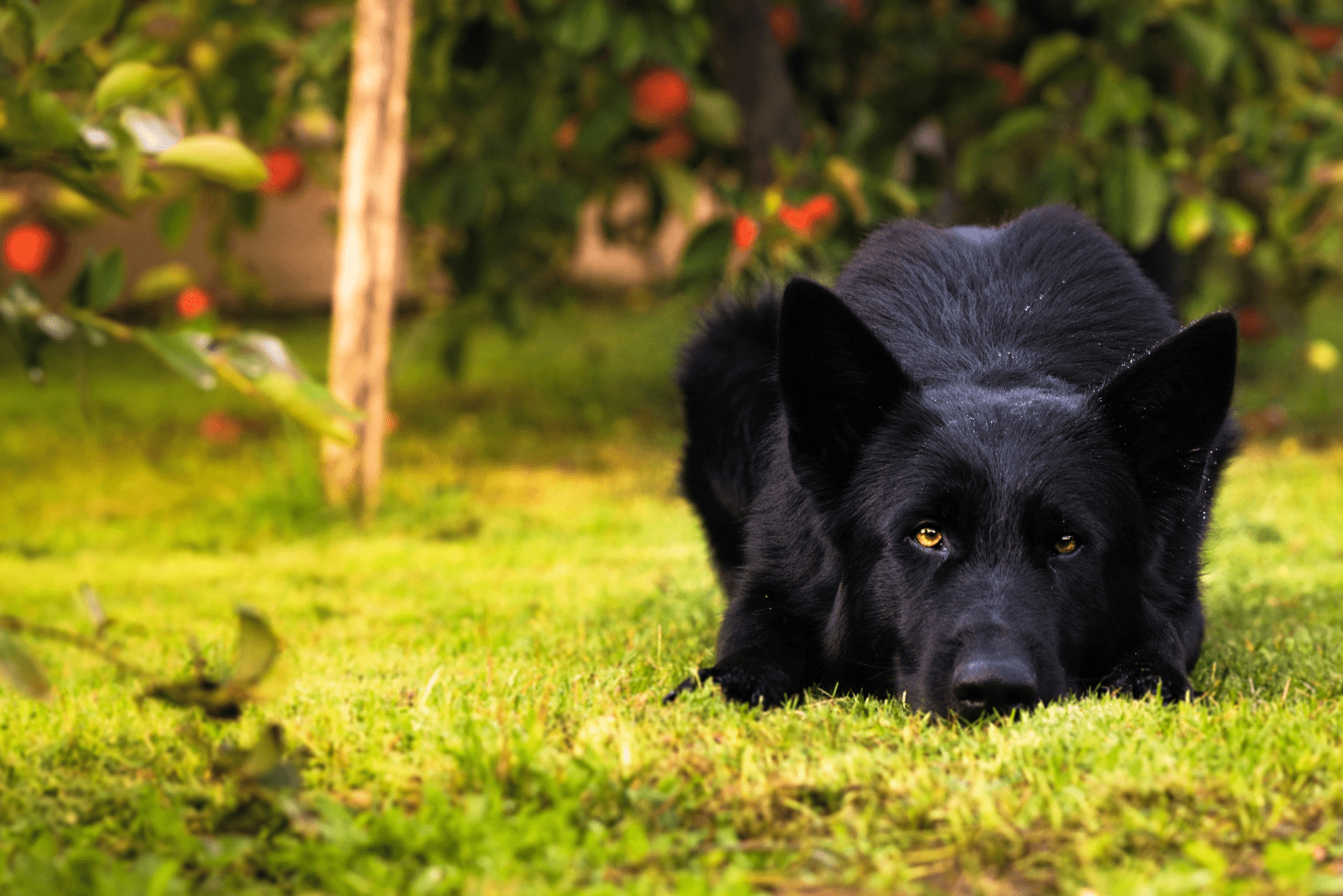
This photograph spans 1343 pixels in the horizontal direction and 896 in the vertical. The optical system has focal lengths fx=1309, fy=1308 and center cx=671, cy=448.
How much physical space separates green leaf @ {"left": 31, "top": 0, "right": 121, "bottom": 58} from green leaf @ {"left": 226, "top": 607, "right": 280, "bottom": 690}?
4.10 feet

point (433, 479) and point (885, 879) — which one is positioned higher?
point (433, 479)

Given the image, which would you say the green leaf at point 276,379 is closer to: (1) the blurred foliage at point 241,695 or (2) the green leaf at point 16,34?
(1) the blurred foliage at point 241,695

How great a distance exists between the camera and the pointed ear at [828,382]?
7.98 ft

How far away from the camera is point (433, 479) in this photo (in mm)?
5809

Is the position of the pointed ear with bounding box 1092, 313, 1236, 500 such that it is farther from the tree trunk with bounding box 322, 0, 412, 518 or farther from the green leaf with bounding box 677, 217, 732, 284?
the tree trunk with bounding box 322, 0, 412, 518

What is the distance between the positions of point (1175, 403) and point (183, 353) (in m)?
1.84

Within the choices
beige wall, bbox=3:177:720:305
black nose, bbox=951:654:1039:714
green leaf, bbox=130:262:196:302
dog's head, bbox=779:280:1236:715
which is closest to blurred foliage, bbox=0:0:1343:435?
green leaf, bbox=130:262:196:302

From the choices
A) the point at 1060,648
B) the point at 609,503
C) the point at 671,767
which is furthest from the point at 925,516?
the point at 609,503

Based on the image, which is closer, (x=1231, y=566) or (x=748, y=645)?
(x=748, y=645)

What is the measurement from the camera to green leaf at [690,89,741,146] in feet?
17.9

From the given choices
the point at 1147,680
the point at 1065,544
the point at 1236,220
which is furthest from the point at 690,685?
the point at 1236,220

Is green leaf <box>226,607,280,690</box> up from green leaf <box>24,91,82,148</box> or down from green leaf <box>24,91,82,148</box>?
down

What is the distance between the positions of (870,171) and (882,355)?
3432 millimetres

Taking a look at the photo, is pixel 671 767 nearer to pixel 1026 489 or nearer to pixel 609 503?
pixel 1026 489
